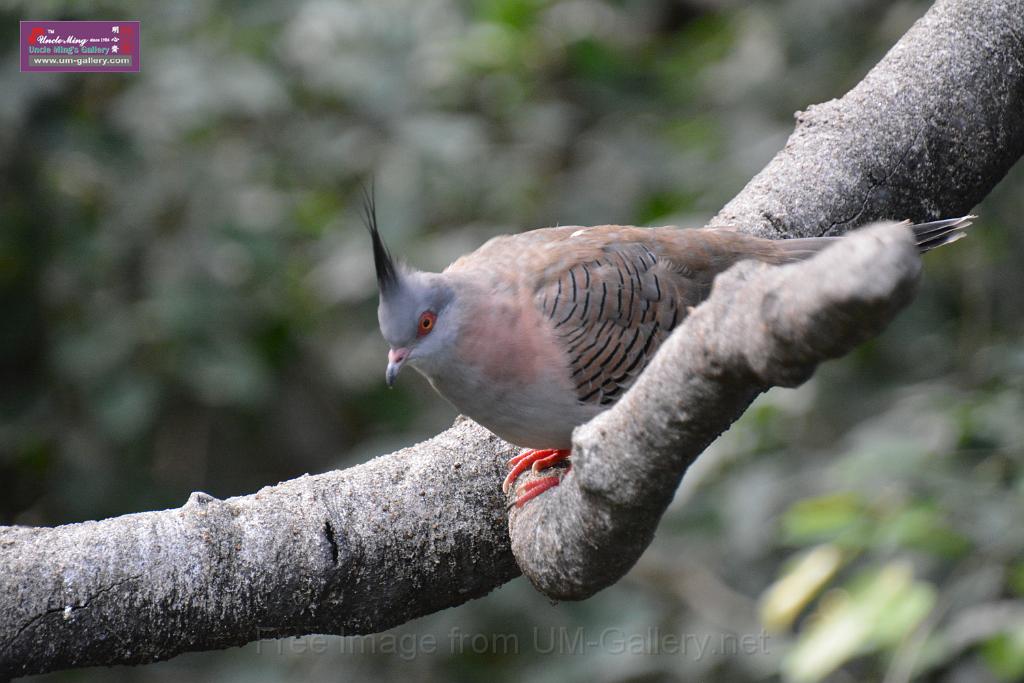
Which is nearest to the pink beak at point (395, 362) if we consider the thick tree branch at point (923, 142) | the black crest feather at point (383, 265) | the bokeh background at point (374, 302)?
the black crest feather at point (383, 265)

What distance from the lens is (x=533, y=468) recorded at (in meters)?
2.82

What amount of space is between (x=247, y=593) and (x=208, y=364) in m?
2.29

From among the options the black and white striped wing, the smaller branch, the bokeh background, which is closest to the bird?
the black and white striped wing

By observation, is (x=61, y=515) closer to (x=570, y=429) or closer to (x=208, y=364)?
(x=208, y=364)

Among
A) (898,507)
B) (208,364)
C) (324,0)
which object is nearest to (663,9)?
(324,0)

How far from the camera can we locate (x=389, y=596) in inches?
106

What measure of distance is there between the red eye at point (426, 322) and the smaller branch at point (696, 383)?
77 centimetres

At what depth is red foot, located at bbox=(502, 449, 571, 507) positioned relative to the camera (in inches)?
101

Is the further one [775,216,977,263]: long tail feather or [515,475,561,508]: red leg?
[775,216,977,263]: long tail feather

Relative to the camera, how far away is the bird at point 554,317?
278cm

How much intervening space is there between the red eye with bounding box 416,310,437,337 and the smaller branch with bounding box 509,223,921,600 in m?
0.77

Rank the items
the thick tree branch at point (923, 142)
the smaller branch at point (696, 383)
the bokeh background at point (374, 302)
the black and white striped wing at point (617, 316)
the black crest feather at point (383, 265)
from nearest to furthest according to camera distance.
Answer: the smaller branch at point (696, 383)
the black and white striped wing at point (617, 316)
the black crest feather at point (383, 265)
the thick tree branch at point (923, 142)
the bokeh background at point (374, 302)

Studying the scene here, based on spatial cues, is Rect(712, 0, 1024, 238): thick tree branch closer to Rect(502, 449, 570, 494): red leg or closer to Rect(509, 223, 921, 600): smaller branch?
Rect(502, 449, 570, 494): red leg

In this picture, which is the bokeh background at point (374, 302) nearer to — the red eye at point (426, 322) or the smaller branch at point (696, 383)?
the smaller branch at point (696, 383)
